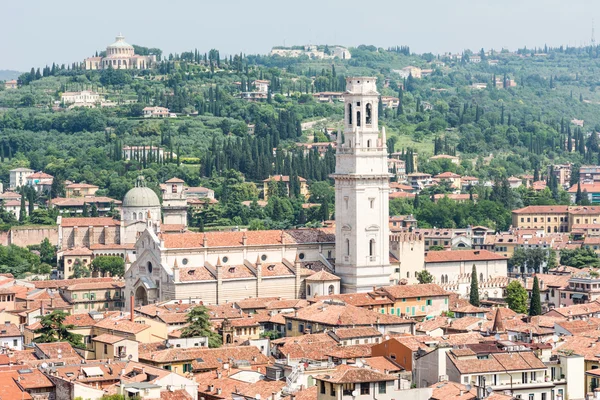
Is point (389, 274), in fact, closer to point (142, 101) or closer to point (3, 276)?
point (3, 276)

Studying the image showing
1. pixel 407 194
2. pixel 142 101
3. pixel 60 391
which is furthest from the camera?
pixel 142 101

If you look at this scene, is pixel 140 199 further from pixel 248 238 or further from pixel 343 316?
pixel 343 316

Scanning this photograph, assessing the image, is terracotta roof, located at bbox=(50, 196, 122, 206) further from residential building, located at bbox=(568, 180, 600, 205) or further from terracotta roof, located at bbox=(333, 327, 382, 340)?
terracotta roof, located at bbox=(333, 327, 382, 340)

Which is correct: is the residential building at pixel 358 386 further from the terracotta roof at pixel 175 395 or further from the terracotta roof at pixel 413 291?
the terracotta roof at pixel 413 291

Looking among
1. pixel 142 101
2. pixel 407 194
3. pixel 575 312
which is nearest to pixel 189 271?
pixel 575 312

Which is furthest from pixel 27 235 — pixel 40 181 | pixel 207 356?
pixel 207 356
